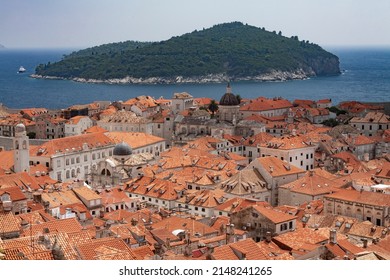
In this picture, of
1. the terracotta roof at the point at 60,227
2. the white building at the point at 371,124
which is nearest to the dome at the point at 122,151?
the white building at the point at 371,124

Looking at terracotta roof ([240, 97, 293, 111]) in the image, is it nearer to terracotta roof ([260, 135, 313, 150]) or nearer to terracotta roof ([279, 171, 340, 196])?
terracotta roof ([260, 135, 313, 150])

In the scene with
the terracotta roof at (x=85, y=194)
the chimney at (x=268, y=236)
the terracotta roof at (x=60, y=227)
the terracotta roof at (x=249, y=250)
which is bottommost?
the terracotta roof at (x=85, y=194)

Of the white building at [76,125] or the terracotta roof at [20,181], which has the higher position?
the terracotta roof at [20,181]

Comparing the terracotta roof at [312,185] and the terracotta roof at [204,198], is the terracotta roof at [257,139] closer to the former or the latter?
the terracotta roof at [312,185]

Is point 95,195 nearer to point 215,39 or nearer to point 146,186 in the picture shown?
point 146,186

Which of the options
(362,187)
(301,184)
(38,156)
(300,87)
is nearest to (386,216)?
(362,187)

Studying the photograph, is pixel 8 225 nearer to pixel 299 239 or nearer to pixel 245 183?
pixel 299 239

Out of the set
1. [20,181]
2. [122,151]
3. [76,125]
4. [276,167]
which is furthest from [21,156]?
[76,125]

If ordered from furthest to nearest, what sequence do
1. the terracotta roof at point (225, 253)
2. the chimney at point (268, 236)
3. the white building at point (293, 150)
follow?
1. the white building at point (293, 150)
2. the chimney at point (268, 236)
3. the terracotta roof at point (225, 253)
